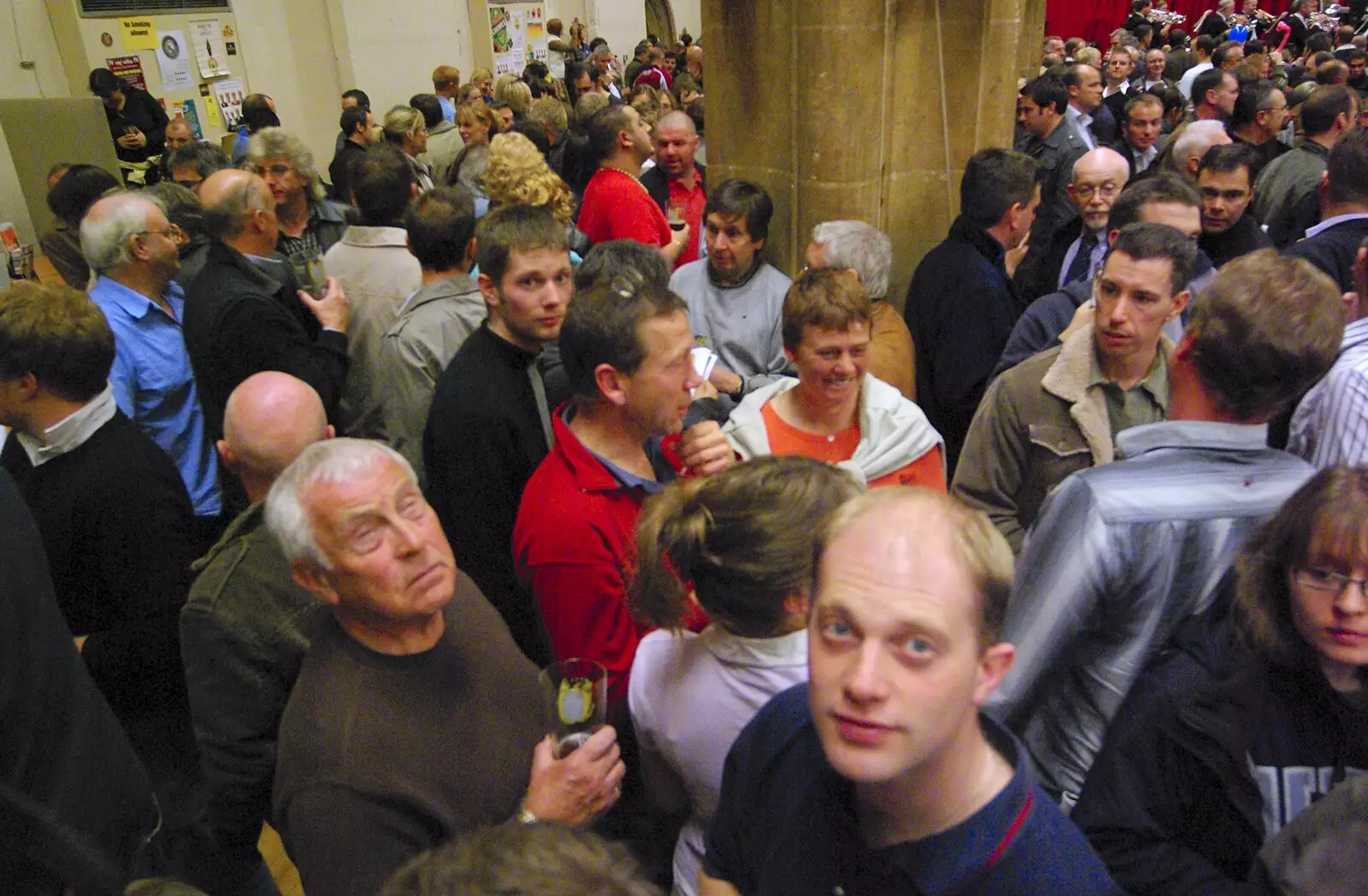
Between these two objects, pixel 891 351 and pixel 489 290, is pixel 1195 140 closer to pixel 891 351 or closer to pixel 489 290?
pixel 891 351

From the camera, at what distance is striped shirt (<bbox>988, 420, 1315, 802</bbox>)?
4.97 ft

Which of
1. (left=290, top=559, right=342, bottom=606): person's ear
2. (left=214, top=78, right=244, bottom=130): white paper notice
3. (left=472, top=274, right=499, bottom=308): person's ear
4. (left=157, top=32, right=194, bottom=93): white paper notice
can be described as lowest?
(left=290, top=559, right=342, bottom=606): person's ear

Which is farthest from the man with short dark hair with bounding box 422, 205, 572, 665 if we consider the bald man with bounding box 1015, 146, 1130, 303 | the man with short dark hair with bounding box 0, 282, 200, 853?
the bald man with bounding box 1015, 146, 1130, 303

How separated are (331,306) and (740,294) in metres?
1.47

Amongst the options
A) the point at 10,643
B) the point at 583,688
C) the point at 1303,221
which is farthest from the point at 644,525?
A: the point at 1303,221

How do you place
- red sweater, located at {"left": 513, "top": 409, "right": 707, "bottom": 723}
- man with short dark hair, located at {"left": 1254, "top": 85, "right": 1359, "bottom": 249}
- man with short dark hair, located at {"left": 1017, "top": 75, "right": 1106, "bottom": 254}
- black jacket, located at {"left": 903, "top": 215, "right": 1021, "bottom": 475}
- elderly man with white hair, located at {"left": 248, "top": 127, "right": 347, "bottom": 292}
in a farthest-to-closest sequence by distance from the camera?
man with short dark hair, located at {"left": 1017, "top": 75, "right": 1106, "bottom": 254}
man with short dark hair, located at {"left": 1254, "top": 85, "right": 1359, "bottom": 249}
elderly man with white hair, located at {"left": 248, "top": 127, "right": 347, "bottom": 292}
black jacket, located at {"left": 903, "top": 215, "right": 1021, "bottom": 475}
red sweater, located at {"left": 513, "top": 409, "right": 707, "bottom": 723}

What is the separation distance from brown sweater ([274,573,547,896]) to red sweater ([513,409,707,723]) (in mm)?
268

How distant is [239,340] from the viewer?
290 centimetres

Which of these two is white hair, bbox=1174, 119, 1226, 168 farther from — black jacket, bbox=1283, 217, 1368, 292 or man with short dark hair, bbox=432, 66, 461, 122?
man with short dark hair, bbox=432, 66, 461, 122

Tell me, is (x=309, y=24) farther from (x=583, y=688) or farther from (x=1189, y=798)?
(x=1189, y=798)

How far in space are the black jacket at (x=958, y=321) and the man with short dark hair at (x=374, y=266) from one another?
1890 millimetres

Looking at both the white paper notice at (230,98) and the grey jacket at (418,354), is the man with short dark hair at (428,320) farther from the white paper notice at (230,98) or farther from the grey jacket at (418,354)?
the white paper notice at (230,98)

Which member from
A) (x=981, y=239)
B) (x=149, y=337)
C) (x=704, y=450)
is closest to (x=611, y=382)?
(x=704, y=450)

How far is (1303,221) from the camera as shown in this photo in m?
4.20
